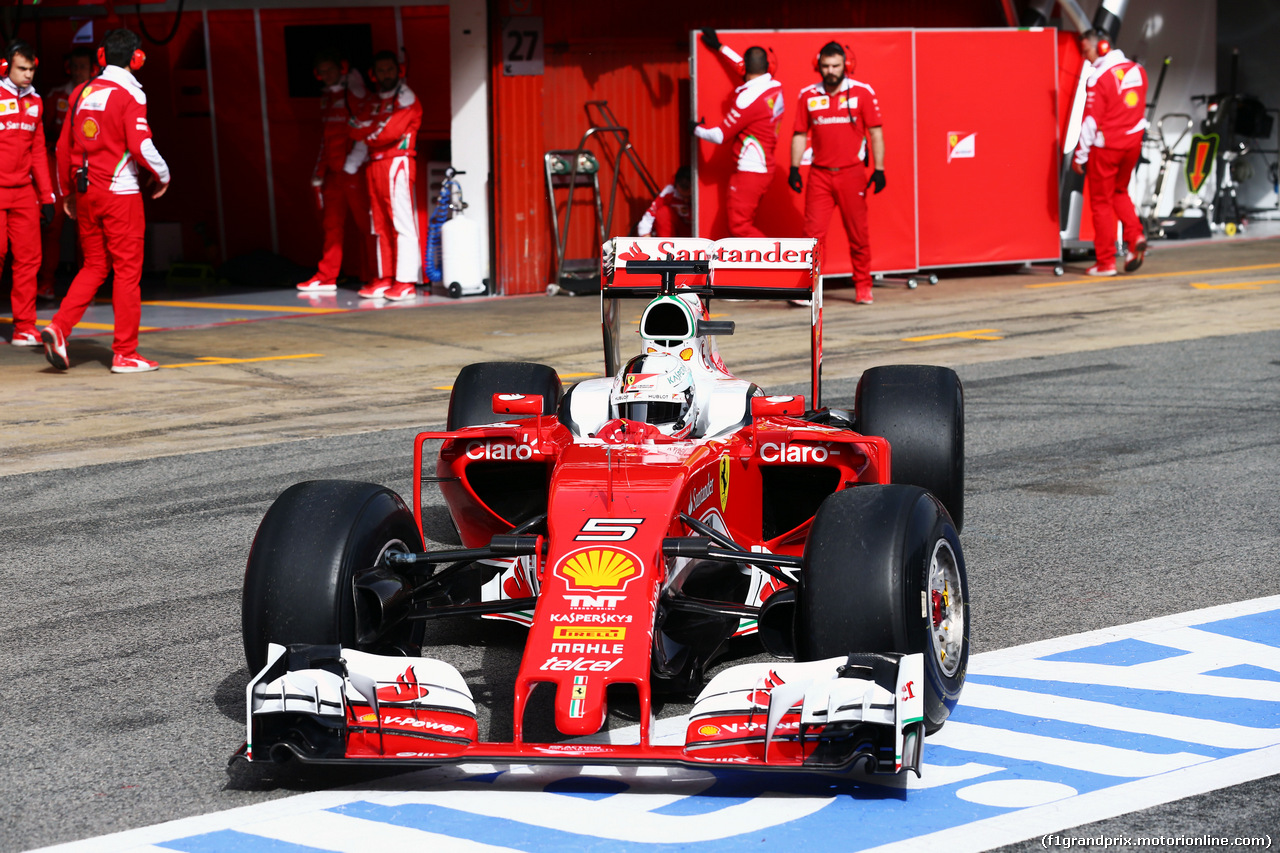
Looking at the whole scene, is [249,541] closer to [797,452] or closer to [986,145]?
[797,452]

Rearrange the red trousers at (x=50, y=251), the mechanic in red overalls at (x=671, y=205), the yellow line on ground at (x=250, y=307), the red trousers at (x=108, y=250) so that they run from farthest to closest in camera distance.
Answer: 1. the mechanic in red overalls at (x=671, y=205)
2. the yellow line on ground at (x=250, y=307)
3. the red trousers at (x=50, y=251)
4. the red trousers at (x=108, y=250)

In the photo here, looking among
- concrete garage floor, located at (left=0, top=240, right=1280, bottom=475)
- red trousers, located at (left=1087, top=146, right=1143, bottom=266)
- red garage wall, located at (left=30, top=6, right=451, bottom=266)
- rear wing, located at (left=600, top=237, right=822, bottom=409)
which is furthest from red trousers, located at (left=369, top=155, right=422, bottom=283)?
rear wing, located at (left=600, top=237, right=822, bottom=409)

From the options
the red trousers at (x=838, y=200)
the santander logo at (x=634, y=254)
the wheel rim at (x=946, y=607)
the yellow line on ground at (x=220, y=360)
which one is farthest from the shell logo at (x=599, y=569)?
the red trousers at (x=838, y=200)

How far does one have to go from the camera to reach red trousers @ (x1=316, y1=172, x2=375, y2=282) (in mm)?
15539

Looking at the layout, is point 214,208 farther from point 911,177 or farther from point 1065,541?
point 1065,541

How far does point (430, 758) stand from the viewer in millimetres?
3912

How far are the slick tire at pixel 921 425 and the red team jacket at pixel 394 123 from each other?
30.9 feet

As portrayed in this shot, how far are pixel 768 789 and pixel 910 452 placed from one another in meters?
2.31

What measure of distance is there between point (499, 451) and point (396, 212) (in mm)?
9782

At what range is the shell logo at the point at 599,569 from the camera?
14.0 ft

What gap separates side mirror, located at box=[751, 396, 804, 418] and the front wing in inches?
52.9

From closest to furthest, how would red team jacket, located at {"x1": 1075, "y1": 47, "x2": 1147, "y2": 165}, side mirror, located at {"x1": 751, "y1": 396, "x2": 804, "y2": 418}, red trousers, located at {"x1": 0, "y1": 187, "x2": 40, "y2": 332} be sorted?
1. side mirror, located at {"x1": 751, "y1": 396, "x2": 804, "y2": 418}
2. red trousers, located at {"x1": 0, "y1": 187, "x2": 40, "y2": 332}
3. red team jacket, located at {"x1": 1075, "y1": 47, "x2": 1147, "y2": 165}

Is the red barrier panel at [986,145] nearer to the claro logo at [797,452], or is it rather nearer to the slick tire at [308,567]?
the claro logo at [797,452]

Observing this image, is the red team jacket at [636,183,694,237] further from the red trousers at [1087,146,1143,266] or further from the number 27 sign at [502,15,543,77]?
the red trousers at [1087,146,1143,266]
